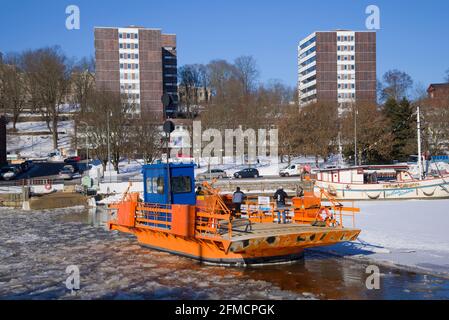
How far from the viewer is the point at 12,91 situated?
104m

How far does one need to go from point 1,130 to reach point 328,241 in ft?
226

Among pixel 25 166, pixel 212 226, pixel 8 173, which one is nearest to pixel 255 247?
pixel 212 226

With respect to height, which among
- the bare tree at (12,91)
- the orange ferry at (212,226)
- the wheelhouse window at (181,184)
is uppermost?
the bare tree at (12,91)

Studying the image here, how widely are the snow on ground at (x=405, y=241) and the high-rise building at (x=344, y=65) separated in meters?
82.9

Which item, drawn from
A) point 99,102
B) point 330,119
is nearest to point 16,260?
point 99,102

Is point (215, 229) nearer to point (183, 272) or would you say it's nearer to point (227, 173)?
point (183, 272)

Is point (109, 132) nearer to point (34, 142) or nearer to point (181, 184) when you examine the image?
point (34, 142)

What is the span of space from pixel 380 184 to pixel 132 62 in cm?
7398

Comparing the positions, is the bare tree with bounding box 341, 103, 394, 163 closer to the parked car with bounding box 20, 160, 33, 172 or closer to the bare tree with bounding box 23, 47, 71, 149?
the parked car with bounding box 20, 160, 33, 172

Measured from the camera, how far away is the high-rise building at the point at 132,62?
10044 centimetres

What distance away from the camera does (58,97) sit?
104m

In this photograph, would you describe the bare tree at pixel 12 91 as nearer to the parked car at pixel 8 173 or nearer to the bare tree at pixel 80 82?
the bare tree at pixel 80 82

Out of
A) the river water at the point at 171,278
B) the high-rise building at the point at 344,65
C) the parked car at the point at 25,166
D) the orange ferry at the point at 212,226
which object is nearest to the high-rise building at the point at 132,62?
the parked car at the point at 25,166
